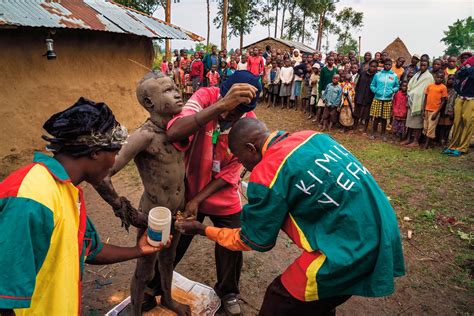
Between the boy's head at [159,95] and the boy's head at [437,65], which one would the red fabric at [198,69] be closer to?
the boy's head at [437,65]

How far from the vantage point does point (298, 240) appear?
177 cm

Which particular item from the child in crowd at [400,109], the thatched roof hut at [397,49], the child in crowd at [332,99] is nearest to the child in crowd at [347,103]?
the child in crowd at [332,99]

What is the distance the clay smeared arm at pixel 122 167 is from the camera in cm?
211

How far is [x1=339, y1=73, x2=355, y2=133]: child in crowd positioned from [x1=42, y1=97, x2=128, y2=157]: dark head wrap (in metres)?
8.52

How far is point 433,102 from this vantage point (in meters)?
7.66

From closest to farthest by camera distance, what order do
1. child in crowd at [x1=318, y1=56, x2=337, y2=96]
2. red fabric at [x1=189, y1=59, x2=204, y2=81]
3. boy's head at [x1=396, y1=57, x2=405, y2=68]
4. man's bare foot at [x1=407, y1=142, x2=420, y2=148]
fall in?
1. man's bare foot at [x1=407, y1=142, x2=420, y2=148]
2. boy's head at [x1=396, y1=57, x2=405, y2=68]
3. child in crowd at [x1=318, y1=56, x2=337, y2=96]
4. red fabric at [x1=189, y1=59, x2=204, y2=81]

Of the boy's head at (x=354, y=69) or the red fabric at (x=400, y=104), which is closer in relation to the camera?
the red fabric at (x=400, y=104)

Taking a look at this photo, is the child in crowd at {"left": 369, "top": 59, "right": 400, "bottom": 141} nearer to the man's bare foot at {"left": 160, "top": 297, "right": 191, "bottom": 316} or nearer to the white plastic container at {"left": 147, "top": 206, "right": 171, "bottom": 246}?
the man's bare foot at {"left": 160, "top": 297, "right": 191, "bottom": 316}

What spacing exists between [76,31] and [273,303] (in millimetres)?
6651

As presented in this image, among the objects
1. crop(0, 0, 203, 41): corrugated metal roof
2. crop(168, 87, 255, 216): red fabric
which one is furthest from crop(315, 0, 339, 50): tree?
crop(168, 87, 255, 216): red fabric

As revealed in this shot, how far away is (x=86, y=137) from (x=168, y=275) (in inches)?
64.2

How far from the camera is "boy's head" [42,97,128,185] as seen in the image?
1419 mm

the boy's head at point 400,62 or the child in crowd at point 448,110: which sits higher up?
the boy's head at point 400,62

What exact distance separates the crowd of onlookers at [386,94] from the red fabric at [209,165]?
6.57 meters
